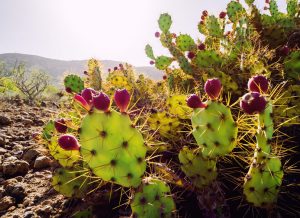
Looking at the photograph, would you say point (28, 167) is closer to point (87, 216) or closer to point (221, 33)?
point (87, 216)

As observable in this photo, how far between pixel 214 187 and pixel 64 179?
1.33 metres

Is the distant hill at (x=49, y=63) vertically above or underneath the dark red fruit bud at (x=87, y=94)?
underneath

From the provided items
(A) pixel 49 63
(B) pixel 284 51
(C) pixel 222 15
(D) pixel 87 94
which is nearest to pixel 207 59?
(B) pixel 284 51

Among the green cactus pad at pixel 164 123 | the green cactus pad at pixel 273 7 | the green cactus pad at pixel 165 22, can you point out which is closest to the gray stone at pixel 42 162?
the green cactus pad at pixel 164 123

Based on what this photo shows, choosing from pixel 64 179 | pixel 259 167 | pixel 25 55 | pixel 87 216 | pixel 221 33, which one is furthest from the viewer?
pixel 25 55

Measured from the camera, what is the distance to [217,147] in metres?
1.76

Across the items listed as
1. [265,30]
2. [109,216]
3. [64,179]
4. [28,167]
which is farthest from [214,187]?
[265,30]

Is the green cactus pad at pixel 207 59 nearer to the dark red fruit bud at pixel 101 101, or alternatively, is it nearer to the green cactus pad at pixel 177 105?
the green cactus pad at pixel 177 105

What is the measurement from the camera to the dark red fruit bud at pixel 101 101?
1.47 metres

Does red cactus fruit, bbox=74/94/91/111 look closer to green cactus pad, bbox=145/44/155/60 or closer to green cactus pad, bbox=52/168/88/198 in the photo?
green cactus pad, bbox=52/168/88/198

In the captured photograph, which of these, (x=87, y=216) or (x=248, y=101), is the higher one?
(x=248, y=101)

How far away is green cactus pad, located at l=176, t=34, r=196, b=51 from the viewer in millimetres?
4500

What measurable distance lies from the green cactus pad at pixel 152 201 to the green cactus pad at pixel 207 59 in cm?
225

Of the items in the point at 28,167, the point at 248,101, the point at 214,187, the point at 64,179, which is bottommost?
the point at 28,167
